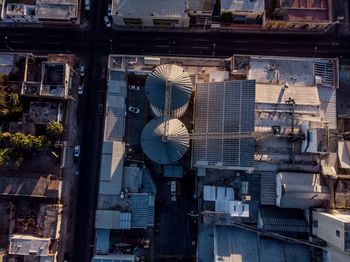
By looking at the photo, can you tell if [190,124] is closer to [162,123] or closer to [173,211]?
[162,123]

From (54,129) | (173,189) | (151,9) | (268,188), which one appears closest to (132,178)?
(173,189)


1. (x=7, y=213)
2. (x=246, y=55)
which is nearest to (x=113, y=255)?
(x=7, y=213)

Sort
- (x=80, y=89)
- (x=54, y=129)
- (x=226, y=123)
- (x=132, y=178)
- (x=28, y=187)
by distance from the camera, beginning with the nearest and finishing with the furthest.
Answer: (x=226, y=123)
(x=132, y=178)
(x=54, y=129)
(x=28, y=187)
(x=80, y=89)

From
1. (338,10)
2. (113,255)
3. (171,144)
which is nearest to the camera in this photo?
(171,144)

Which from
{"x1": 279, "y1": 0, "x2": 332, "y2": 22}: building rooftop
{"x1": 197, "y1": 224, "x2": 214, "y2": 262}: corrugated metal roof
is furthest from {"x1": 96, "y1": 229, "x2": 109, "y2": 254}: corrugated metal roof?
{"x1": 279, "y1": 0, "x2": 332, "y2": 22}: building rooftop

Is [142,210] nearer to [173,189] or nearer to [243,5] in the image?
[173,189]

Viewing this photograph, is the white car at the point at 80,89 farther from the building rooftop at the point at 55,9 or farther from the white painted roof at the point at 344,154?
the white painted roof at the point at 344,154
